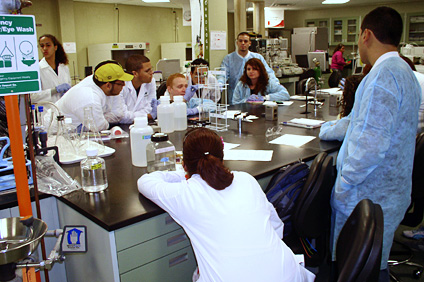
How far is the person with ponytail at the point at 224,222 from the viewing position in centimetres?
118

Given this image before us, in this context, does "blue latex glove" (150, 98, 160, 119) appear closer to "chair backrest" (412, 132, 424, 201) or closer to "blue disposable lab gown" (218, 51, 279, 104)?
"blue disposable lab gown" (218, 51, 279, 104)

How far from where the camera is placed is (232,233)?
1189 millimetres

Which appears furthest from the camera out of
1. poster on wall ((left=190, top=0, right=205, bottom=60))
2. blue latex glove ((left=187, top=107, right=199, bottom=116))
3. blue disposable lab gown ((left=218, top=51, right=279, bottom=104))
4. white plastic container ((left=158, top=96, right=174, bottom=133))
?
blue disposable lab gown ((left=218, top=51, right=279, bottom=104))

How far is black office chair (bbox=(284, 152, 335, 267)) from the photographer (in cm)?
166

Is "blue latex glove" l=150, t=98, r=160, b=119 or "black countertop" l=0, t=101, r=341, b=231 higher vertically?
"blue latex glove" l=150, t=98, r=160, b=119

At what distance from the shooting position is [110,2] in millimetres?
8664

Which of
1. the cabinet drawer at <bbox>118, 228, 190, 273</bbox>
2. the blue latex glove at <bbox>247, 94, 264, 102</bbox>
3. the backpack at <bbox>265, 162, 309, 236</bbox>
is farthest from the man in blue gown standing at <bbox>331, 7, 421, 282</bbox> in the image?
the blue latex glove at <bbox>247, 94, 264, 102</bbox>

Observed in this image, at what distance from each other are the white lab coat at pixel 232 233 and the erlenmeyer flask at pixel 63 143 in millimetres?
953

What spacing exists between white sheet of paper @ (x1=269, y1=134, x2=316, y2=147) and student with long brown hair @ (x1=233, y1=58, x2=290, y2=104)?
1.51m

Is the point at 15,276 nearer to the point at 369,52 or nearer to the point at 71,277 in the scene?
the point at 71,277

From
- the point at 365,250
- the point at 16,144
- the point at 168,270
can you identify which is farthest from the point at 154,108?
the point at 365,250

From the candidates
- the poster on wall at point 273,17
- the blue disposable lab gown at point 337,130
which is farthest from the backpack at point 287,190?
the poster on wall at point 273,17

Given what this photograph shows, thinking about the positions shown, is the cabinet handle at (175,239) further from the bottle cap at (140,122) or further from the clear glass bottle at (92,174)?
the bottle cap at (140,122)

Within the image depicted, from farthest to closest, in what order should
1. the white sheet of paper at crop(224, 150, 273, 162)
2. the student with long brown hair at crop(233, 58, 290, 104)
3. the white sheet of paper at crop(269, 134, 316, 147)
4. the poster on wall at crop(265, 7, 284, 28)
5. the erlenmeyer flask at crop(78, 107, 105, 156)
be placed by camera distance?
the poster on wall at crop(265, 7, 284, 28)
the student with long brown hair at crop(233, 58, 290, 104)
the white sheet of paper at crop(269, 134, 316, 147)
the erlenmeyer flask at crop(78, 107, 105, 156)
the white sheet of paper at crop(224, 150, 273, 162)
